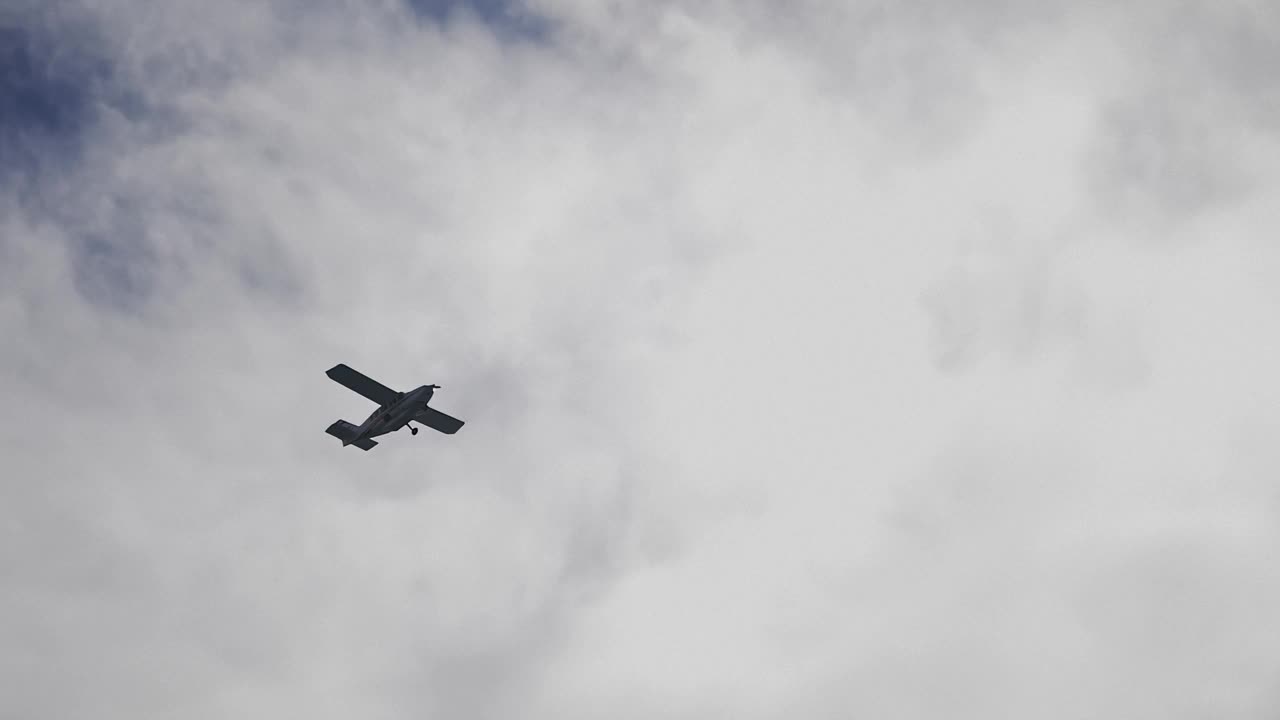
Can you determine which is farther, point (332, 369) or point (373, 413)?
point (373, 413)

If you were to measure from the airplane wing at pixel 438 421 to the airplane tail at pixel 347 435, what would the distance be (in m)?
5.85

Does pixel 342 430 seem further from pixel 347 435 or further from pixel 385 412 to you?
pixel 385 412

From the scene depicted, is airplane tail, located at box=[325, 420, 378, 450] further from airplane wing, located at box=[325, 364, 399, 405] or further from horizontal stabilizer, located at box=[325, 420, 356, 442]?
airplane wing, located at box=[325, 364, 399, 405]

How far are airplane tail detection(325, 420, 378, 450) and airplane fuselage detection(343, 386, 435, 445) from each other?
2.62 ft

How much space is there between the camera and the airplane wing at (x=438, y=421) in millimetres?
86625

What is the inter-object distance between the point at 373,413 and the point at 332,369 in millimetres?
7050

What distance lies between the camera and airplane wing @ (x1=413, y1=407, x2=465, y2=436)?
86.6 meters

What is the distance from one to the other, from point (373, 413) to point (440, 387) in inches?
314

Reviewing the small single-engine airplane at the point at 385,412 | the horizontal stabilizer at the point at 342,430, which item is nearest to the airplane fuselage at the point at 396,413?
the small single-engine airplane at the point at 385,412

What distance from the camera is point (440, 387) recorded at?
83.8 meters

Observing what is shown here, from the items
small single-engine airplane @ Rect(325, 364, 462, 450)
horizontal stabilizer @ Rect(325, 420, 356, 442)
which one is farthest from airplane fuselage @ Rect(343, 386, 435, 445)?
horizontal stabilizer @ Rect(325, 420, 356, 442)

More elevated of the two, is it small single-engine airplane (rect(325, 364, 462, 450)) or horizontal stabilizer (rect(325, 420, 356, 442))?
horizontal stabilizer (rect(325, 420, 356, 442))

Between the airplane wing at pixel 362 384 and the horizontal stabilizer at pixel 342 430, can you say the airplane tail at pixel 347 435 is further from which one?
the airplane wing at pixel 362 384

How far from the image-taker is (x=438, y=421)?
8812 cm
